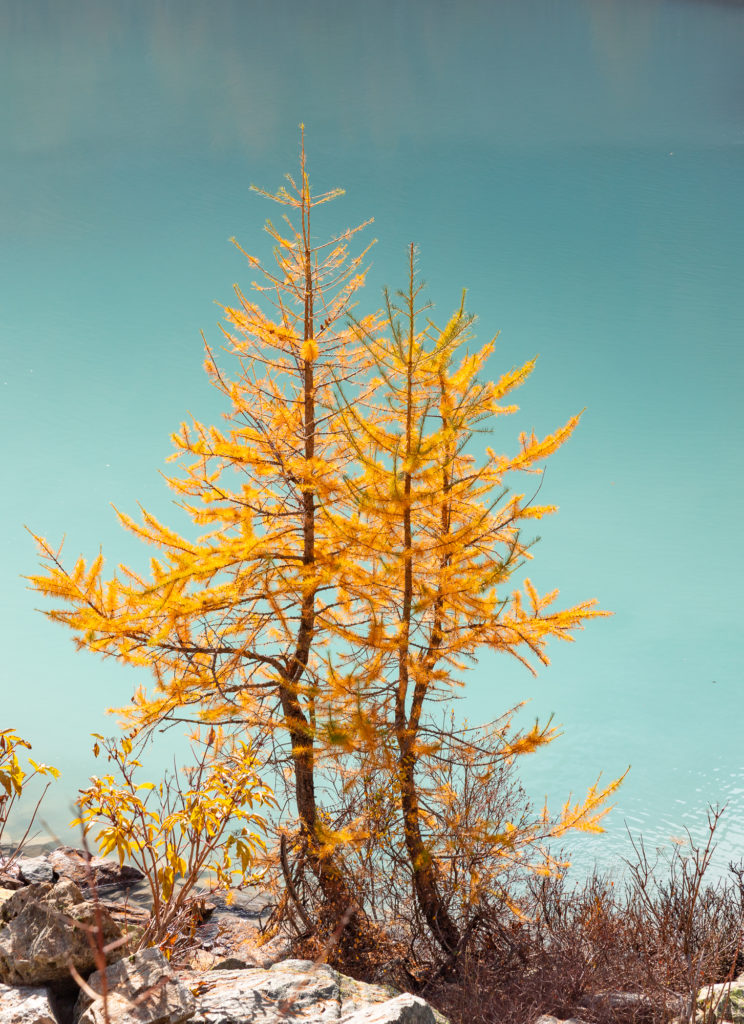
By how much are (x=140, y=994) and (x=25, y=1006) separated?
1.54 ft

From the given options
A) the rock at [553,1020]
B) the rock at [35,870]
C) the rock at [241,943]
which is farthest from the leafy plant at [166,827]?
the rock at [35,870]

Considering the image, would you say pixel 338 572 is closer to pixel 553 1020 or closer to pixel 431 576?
pixel 431 576

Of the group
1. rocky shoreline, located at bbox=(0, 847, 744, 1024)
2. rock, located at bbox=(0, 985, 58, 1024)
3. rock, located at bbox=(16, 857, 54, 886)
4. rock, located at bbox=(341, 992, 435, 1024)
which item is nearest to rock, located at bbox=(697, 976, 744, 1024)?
rocky shoreline, located at bbox=(0, 847, 744, 1024)

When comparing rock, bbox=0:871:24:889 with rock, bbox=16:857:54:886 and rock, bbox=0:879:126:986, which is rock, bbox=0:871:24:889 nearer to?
rock, bbox=16:857:54:886

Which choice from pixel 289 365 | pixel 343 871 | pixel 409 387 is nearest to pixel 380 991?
pixel 343 871

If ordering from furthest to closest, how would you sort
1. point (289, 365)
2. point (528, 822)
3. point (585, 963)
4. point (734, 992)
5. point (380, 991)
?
point (289, 365)
point (528, 822)
point (585, 963)
point (734, 992)
point (380, 991)

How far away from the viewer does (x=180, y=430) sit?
18.0 feet

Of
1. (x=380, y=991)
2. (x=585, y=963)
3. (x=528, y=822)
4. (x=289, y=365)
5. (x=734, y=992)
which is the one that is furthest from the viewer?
(x=289, y=365)

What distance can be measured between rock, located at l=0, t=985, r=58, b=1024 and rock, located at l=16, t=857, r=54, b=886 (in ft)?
11.5

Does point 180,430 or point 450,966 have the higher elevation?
point 180,430

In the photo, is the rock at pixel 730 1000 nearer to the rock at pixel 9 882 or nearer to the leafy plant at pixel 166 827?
the leafy plant at pixel 166 827

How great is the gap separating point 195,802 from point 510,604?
241 centimetres

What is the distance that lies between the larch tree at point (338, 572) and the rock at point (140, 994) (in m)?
1.71

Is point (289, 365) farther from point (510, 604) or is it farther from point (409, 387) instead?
point (510, 604)
